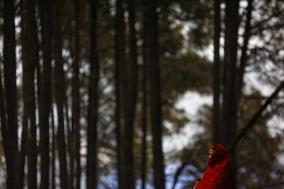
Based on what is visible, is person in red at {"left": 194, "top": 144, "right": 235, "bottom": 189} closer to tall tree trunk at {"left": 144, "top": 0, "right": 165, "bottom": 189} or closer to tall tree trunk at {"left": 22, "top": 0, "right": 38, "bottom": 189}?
tall tree trunk at {"left": 22, "top": 0, "right": 38, "bottom": 189}

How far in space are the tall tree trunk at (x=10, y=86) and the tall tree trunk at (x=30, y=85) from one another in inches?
51.3

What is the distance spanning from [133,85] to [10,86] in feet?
10.3

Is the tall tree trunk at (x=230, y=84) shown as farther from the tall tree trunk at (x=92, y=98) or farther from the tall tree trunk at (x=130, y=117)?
the tall tree trunk at (x=92, y=98)

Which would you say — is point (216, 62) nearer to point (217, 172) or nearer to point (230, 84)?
point (230, 84)

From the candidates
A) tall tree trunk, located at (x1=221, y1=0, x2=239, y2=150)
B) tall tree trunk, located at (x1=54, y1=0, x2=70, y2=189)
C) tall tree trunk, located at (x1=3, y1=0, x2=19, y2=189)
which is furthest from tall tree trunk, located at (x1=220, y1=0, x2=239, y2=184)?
tall tree trunk, located at (x1=3, y1=0, x2=19, y2=189)

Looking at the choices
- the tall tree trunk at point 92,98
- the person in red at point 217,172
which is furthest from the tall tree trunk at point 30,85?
the tall tree trunk at point 92,98

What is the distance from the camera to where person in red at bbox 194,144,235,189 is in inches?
229

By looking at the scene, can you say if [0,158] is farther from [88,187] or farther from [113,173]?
[88,187]

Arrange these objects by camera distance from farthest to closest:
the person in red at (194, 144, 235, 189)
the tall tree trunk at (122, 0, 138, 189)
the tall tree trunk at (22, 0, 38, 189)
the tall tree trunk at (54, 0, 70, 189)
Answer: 1. the tall tree trunk at (122, 0, 138, 189)
2. the tall tree trunk at (54, 0, 70, 189)
3. the tall tree trunk at (22, 0, 38, 189)
4. the person in red at (194, 144, 235, 189)

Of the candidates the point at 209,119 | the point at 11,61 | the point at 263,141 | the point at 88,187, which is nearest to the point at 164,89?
the point at 209,119

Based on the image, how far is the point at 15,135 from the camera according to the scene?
9.68 metres

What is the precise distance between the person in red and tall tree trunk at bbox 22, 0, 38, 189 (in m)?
3.00

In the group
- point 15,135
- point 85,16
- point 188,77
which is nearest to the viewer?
point 15,135

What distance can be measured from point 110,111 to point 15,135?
11.1 meters
